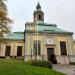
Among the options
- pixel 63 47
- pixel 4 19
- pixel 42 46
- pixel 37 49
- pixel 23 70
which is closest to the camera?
pixel 23 70

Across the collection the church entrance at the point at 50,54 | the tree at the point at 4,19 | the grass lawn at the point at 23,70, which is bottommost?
the grass lawn at the point at 23,70

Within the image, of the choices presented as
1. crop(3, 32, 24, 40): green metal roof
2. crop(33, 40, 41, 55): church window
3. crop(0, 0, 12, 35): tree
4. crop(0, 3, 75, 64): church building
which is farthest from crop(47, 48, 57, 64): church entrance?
crop(0, 0, 12, 35): tree

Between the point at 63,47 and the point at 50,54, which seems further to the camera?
the point at 63,47

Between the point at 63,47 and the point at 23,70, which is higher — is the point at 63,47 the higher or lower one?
the higher one

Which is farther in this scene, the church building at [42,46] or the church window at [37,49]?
the church building at [42,46]

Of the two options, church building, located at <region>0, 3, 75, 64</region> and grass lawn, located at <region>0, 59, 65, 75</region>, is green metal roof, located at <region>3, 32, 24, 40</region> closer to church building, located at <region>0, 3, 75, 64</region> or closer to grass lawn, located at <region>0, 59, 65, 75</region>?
church building, located at <region>0, 3, 75, 64</region>

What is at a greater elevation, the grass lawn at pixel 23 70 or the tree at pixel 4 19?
the tree at pixel 4 19

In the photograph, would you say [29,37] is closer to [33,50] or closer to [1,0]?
[33,50]

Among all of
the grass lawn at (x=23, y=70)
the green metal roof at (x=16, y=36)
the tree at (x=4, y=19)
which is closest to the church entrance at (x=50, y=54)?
the green metal roof at (x=16, y=36)

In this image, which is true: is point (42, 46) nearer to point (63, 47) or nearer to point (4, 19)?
point (63, 47)

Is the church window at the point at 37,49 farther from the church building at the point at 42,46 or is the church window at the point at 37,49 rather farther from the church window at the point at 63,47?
→ the church window at the point at 63,47

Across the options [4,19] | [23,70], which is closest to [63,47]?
[4,19]

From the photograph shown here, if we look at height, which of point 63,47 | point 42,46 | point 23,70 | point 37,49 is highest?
point 42,46

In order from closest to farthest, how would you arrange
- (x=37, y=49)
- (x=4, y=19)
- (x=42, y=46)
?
(x=4, y=19), (x=37, y=49), (x=42, y=46)
